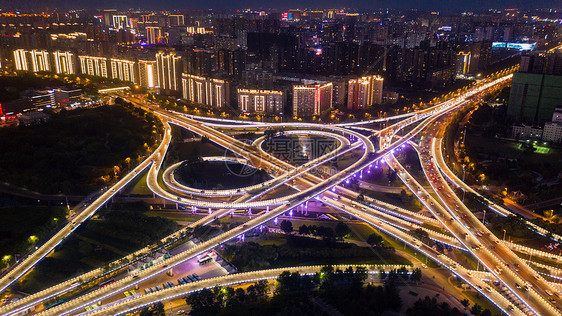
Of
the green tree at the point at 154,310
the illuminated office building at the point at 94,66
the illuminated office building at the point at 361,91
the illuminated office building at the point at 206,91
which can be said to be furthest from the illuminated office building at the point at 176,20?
the green tree at the point at 154,310

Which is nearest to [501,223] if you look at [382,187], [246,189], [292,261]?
[382,187]

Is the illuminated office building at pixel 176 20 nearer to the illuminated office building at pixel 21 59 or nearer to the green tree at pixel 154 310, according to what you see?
the illuminated office building at pixel 21 59

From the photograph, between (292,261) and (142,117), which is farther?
(142,117)

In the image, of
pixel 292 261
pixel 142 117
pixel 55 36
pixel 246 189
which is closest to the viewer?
pixel 292 261

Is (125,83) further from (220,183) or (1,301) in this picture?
(1,301)

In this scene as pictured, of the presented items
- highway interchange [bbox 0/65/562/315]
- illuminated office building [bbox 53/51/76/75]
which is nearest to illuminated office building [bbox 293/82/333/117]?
highway interchange [bbox 0/65/562/315]

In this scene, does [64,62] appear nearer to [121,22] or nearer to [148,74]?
[148,74]

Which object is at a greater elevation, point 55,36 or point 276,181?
point 55,36
